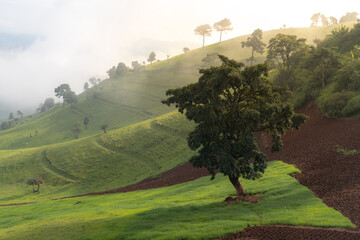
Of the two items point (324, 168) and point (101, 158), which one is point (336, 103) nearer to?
point (324, 168)

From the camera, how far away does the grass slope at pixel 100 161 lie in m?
65.6

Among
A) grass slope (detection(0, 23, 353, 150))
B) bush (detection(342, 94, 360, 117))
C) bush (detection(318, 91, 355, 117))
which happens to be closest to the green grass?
bush (detection(342, 94, 360, 117))

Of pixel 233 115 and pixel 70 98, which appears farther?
pixel 70 98

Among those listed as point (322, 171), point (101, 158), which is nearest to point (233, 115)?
point (322, 171)

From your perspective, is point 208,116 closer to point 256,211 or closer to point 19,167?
point 256,211

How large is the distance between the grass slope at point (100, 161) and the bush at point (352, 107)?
3748cm

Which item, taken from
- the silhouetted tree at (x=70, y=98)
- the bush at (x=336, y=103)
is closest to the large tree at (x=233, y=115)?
the bush at (x=336, y=103)

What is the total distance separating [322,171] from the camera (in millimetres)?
29109

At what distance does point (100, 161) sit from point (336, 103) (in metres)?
64.3

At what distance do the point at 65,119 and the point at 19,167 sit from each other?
91.2 metres

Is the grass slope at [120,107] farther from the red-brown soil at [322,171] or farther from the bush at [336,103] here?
the bush at [336,103]

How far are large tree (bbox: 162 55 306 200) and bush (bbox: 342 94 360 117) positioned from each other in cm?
2201

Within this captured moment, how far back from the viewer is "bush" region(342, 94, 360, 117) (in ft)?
130

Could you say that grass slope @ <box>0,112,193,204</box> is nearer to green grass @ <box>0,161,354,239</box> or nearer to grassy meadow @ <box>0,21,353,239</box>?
grassy meadow @ <box>0,21,353,239</box>
